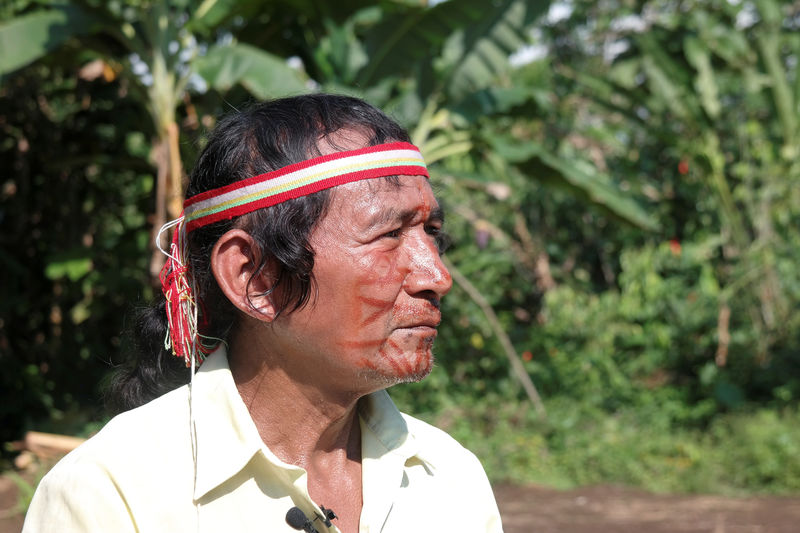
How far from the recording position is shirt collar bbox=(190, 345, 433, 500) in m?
1.40

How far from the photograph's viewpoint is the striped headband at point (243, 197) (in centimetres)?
149

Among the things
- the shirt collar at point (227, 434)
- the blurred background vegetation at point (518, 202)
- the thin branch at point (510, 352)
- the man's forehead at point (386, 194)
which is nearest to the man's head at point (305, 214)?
the man's forehead at point (386, 194)

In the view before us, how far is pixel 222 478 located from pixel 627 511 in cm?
502

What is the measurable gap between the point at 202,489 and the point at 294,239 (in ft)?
1.37

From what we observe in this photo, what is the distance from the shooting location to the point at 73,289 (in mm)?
7348

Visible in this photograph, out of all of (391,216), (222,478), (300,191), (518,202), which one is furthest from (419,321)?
(518,202)

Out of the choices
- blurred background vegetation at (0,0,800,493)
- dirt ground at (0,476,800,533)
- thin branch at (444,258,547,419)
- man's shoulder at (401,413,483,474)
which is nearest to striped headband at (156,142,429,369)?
man's shoulder at (401,413,483,474)

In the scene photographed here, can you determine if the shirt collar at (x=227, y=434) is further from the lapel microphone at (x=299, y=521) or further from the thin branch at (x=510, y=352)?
the thin branch at (x=510, y=352)

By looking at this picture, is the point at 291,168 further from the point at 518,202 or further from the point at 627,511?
the point at 518,202

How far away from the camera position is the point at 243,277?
1562 millimetres

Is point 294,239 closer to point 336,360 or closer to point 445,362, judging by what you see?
point 336,360

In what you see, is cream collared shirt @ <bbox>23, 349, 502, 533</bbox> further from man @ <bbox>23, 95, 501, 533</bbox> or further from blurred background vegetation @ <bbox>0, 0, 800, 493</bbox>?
blurred background vegetation @ <bbox>0, 0, 800, 493</bbox>

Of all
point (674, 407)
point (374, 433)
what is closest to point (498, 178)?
point (674, 407)

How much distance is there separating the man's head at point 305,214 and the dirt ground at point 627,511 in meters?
4.16
